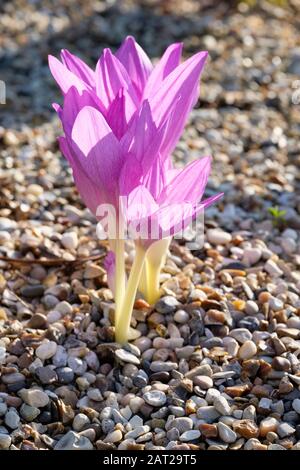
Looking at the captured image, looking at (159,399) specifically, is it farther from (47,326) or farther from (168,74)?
(168,74)

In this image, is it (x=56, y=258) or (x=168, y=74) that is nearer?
(x=168, y=74)

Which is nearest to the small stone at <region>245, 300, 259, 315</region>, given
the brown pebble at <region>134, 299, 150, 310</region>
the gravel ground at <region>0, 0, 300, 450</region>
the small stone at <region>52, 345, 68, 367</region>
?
the gravel ground at <region>0, 0, 300, 450</region>

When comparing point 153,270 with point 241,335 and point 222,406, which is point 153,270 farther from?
point 222,406

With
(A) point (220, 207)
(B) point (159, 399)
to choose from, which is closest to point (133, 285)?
(B) point (159, 399)
